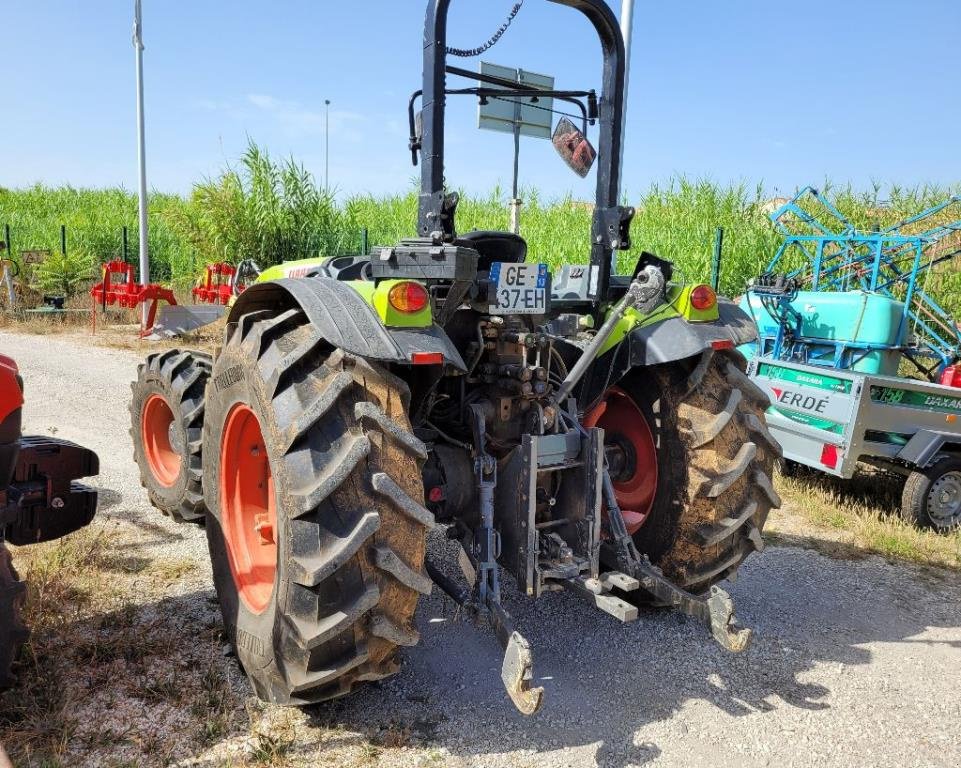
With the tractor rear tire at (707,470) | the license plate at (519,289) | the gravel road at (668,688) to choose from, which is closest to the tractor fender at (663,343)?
the tractor rear tire at (707,470)

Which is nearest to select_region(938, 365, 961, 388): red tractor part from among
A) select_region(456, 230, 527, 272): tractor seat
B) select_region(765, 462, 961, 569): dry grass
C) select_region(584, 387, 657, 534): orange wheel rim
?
select_region(765, 462, 961, 569): dry grass

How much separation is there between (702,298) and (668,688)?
5.31 ft

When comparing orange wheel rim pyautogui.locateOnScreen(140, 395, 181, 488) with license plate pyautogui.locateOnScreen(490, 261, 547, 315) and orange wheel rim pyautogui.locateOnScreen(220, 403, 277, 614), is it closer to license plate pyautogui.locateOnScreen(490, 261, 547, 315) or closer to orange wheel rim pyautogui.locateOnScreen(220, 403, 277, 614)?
orange wheel rim pyautogui.locateOnScreen(220, 403, 277, 614)

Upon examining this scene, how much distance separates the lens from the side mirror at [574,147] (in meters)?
3.35

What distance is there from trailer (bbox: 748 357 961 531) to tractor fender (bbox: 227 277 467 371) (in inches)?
144

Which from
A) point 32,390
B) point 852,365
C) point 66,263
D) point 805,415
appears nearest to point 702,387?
point 805,415

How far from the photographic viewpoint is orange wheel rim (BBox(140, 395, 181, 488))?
4652mm

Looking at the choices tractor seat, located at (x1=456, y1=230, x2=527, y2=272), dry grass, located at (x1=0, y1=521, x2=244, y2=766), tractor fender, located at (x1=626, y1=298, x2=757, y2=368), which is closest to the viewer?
dry grass, located at (x1=0, y1=521, x2=244, y2=766)

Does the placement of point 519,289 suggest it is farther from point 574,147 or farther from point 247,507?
point 247,507

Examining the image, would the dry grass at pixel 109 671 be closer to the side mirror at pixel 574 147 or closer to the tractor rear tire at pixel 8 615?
the tractor rear tire at pixel 8 615

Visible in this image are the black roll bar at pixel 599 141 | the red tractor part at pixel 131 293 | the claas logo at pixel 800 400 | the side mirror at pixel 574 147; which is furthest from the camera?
the red tractor part at pixel 131 293

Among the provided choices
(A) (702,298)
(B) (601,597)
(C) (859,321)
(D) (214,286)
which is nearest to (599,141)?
(A) (702,298)

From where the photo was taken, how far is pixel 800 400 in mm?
5594

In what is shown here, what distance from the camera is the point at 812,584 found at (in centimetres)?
433
